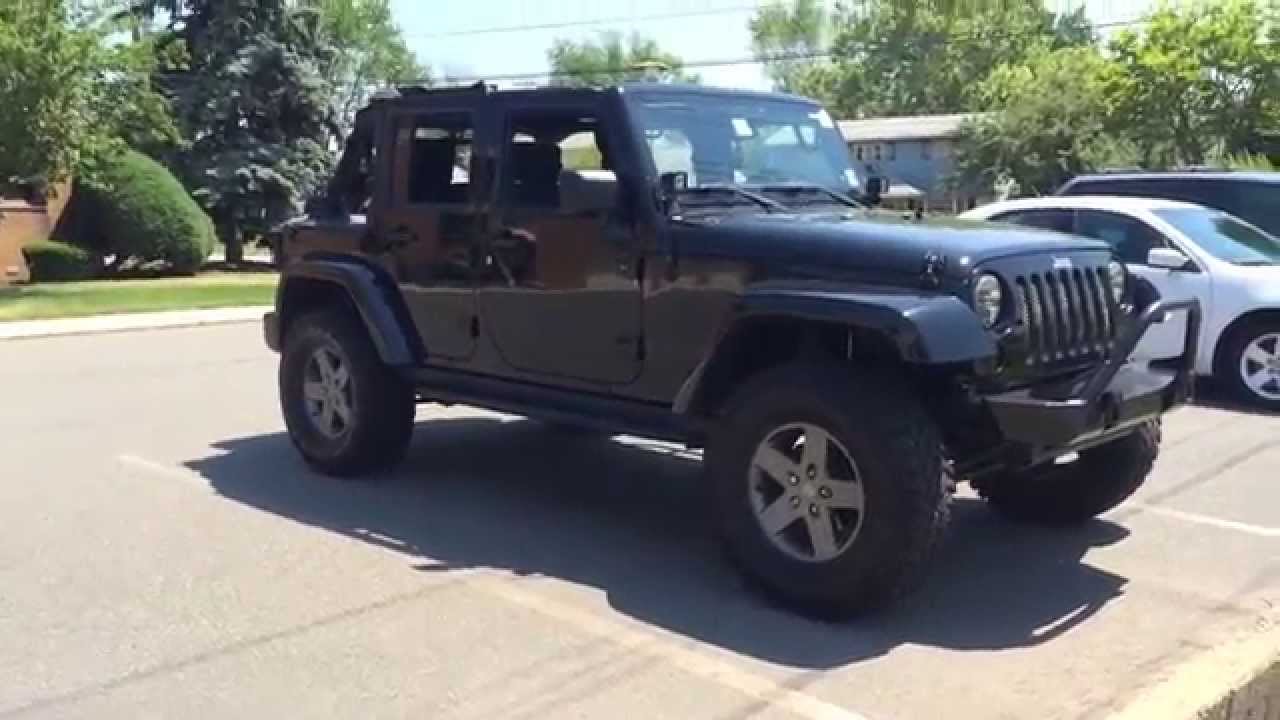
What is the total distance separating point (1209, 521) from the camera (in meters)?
7.17

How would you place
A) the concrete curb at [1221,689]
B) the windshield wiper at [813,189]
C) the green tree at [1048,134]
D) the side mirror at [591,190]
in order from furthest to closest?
the green tree at [1048,134] → the windshield wiper at [813,189] → the side mirror at [591,190] → the concrete curb at [1221,689]

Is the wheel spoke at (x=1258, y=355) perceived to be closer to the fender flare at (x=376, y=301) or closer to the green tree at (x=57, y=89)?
the fender flare at (x=376, y=301)

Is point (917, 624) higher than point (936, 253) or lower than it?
lower

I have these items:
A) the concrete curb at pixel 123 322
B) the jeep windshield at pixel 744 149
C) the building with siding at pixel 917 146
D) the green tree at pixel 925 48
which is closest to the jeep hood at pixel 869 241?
the jeep windshield at pixel 744 149

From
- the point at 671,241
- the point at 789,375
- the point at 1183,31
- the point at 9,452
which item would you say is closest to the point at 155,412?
the point at 9,452

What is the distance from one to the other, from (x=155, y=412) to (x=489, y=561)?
4.85 m

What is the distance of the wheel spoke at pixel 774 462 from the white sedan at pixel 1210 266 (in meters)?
5.50

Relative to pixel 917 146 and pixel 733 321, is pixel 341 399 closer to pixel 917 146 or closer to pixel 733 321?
pixel 733 321

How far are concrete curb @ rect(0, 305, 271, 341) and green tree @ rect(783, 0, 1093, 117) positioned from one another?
62.9m

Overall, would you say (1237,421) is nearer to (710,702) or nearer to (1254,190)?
(1254,190)

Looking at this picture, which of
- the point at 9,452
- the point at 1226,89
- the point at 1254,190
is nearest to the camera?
the point at 9,452

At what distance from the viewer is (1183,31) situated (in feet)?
129

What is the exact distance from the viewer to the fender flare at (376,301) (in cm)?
724

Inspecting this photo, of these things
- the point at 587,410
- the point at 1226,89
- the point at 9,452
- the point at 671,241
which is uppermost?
the point at 1226,89
